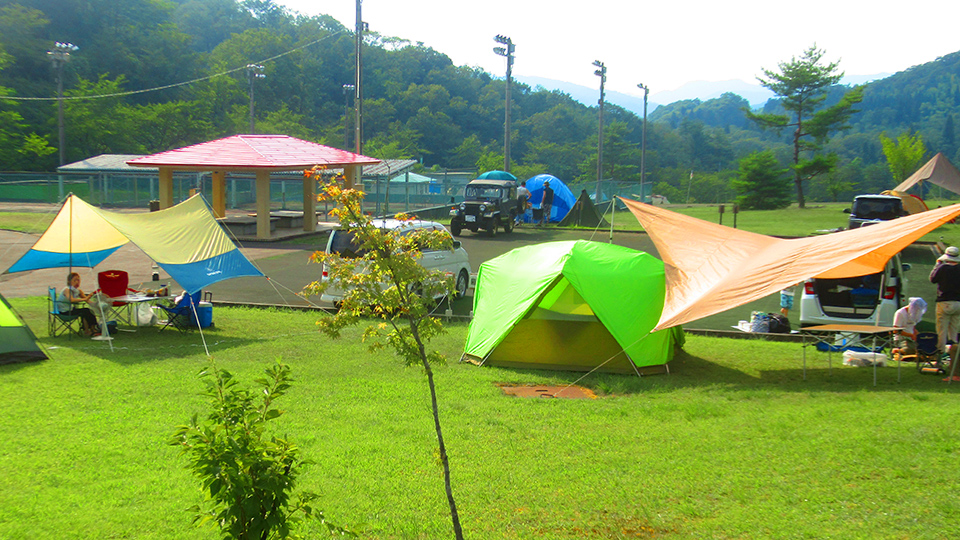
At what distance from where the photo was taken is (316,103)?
82.8 metres

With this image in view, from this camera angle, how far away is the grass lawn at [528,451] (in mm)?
4992

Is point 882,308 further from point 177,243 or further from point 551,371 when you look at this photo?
point 177,243

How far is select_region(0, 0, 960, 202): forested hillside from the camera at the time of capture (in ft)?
175

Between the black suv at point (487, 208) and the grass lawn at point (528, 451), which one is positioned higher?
the black suv at point (487, 208)

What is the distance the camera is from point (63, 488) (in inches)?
219

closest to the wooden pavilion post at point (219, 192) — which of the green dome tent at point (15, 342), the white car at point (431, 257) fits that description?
the white car at point (431, 257)

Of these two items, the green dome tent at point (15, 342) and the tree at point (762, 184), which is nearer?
the green dome tent at point (15, 342)

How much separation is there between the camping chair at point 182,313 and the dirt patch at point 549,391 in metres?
5.92

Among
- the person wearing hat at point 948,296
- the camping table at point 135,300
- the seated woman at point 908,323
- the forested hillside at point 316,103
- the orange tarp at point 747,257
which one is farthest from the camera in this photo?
the forested hillside at point 316,103

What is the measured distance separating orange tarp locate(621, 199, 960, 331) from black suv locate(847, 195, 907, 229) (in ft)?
45.5

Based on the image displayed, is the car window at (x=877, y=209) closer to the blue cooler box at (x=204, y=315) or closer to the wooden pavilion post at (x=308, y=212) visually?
the wooden pavilion post at (x=308, y=212)

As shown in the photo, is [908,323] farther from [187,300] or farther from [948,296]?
[187,300]

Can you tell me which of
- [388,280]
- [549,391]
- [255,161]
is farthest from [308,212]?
[388,280]

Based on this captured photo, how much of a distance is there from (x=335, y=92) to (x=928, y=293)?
3046 inches
